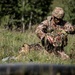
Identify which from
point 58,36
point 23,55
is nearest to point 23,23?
point 58,36

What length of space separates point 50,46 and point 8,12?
49332 millimetres

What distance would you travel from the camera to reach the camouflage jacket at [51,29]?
23.2 feet

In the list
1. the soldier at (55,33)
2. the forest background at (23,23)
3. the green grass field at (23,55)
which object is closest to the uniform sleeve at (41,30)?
the soldier at (55,33)

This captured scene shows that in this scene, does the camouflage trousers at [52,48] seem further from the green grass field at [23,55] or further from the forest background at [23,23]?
the forest background at [23,23]

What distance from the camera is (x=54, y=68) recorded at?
1109 mm

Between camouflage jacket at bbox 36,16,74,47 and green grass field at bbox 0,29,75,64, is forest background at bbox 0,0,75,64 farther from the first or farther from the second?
camouflage jacket at bbox 36,16,74,47

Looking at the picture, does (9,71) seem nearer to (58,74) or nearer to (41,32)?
(58,74)

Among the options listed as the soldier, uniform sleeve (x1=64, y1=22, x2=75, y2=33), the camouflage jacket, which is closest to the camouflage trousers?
the soldier

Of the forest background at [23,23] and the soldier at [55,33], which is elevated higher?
the soldier at [55,33]

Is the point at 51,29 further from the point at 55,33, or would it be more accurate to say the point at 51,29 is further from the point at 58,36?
the point at 58,36

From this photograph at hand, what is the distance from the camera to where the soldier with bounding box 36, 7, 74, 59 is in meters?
7.00

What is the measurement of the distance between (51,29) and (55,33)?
19 cm

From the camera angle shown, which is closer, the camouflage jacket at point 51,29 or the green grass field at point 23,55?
the green grass field at point 23,55

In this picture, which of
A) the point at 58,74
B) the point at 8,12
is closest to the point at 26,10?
the point at 8,12
